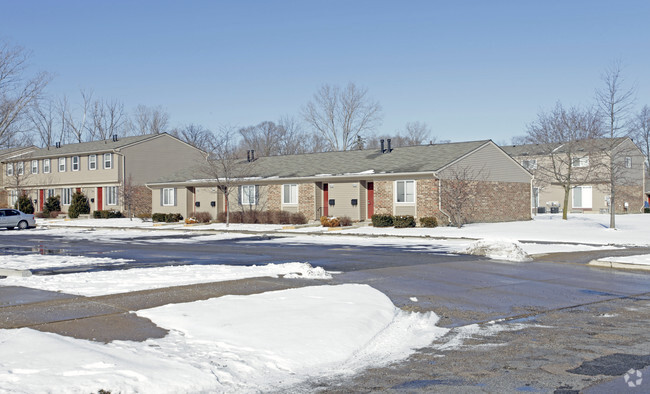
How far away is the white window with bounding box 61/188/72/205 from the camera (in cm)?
5684

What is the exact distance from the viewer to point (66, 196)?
57188 mm

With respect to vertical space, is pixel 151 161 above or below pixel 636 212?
above

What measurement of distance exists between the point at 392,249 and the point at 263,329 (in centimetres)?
1426

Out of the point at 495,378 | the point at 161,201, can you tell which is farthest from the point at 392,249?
the point at 161,201

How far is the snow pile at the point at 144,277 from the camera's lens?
38.4 feet

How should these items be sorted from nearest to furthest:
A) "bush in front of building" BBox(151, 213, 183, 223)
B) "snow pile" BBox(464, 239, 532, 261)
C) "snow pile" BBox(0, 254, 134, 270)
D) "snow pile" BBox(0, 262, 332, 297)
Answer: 1. "snow pile" BBox(0, 262, 332, 297)
2. "snow pile" BBox(0, 254, 134, 270)
3. "snow pile" BBox(464, 239, 532, 261)
4. "bush in front of building" BBox(151, 213, 183, 223)

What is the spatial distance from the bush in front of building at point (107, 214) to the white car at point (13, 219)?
980 centimetres

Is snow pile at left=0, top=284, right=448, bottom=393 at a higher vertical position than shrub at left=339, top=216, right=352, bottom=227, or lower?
lower

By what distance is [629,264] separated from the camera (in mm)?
16609

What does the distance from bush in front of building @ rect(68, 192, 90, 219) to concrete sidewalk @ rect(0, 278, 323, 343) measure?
1745 inches

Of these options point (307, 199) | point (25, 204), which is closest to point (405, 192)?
point (307, 199)

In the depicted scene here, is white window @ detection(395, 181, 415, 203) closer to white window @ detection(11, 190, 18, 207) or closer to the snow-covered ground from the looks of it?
the snow-covered ground

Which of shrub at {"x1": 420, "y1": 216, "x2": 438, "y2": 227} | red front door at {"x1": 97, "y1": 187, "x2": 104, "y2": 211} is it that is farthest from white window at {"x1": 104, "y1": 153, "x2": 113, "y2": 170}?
shrub at {"x1": 420, "y1": 216, "x2": 438, "y2": 227}

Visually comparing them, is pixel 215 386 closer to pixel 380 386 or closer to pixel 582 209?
pixel 380 386
